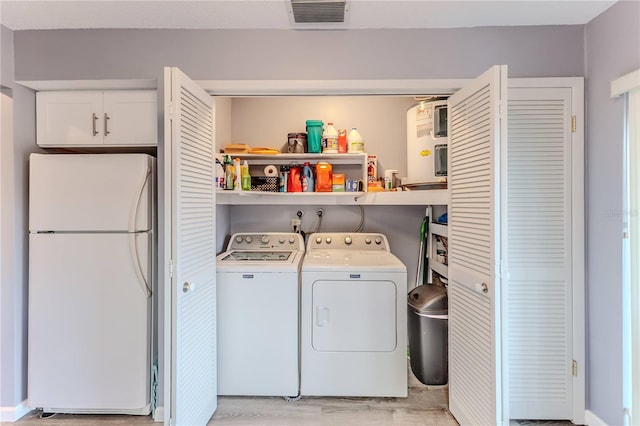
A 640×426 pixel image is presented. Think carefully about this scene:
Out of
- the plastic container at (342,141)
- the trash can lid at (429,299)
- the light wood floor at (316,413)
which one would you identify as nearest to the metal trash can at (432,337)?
the trash can lid at (429,299)

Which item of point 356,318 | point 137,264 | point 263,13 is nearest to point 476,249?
point 356,318

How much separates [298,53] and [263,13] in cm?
28

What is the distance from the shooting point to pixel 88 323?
6.56 feet

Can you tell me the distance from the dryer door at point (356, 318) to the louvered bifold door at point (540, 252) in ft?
2.41

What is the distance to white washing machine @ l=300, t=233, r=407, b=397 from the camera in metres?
2.22

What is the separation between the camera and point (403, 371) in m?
2.22

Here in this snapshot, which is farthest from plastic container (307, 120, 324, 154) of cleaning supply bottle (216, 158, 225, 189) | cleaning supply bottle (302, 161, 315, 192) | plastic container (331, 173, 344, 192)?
cleaning supply bottle (216, 158, 225, 189)

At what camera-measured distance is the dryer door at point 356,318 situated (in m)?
2.21

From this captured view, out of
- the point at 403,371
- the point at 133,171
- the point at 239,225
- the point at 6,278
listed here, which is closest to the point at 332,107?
the point at 239,225

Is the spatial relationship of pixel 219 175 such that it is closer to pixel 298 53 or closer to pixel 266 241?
pixel 266 241

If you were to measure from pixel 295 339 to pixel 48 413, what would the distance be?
5.34ft

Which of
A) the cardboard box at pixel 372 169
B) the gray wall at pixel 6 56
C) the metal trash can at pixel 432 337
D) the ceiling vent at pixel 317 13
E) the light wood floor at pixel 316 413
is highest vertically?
the ceiling vent at pixel 317 13

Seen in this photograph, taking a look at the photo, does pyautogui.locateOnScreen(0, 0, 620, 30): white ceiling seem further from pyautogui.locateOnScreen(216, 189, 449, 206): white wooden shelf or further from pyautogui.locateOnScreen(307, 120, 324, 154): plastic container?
pyautogui.locateOnScreen(216, 189, 449, 206): white wooden shelf

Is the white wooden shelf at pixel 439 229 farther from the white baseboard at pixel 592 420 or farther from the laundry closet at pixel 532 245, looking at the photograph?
the white baseboard at pixel 592 420
